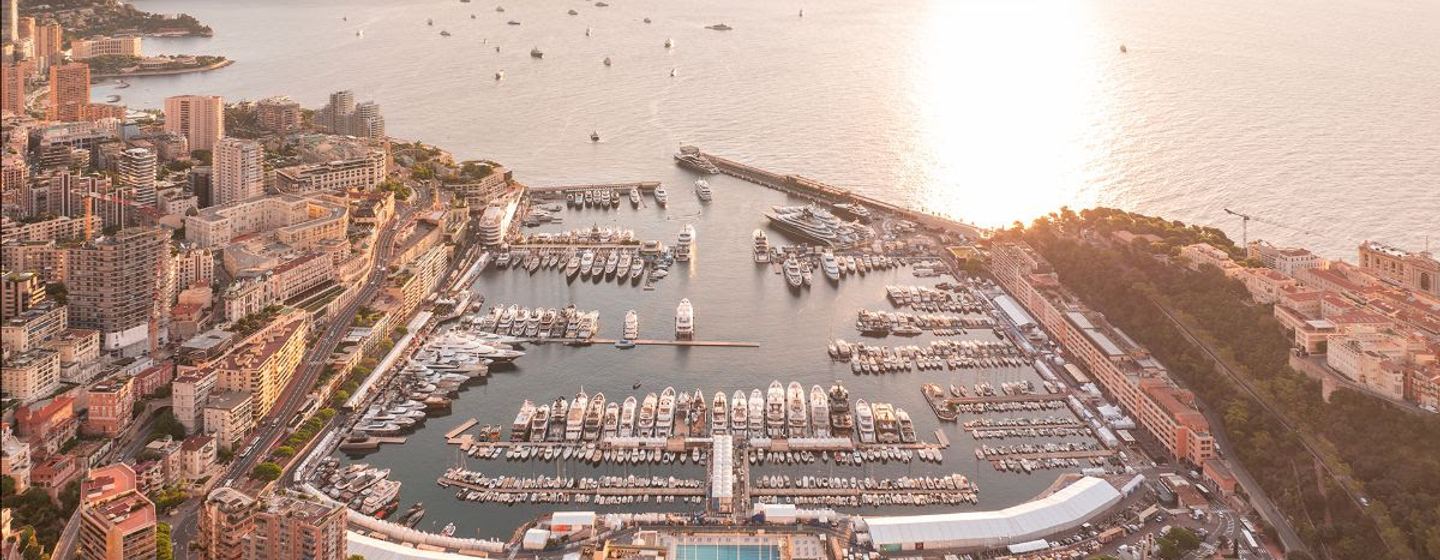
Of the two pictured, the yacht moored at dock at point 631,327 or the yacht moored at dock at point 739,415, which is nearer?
the yacht moored at dock at point 739,415

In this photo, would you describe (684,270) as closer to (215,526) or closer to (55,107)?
(215,526)

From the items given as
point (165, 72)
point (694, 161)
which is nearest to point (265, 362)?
point (694, 161)

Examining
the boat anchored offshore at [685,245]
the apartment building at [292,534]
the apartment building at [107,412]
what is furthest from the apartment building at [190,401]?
the boat anchored offshore at [685,245]

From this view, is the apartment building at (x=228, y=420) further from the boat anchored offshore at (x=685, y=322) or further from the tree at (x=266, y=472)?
the boat anchored offshore at (x=685, y=322)

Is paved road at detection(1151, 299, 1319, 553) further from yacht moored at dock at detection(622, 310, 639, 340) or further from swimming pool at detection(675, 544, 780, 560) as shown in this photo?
yacht moored at dock at detection(622, 310, 639, 340)

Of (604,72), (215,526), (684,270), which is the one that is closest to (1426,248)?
(684,270)
